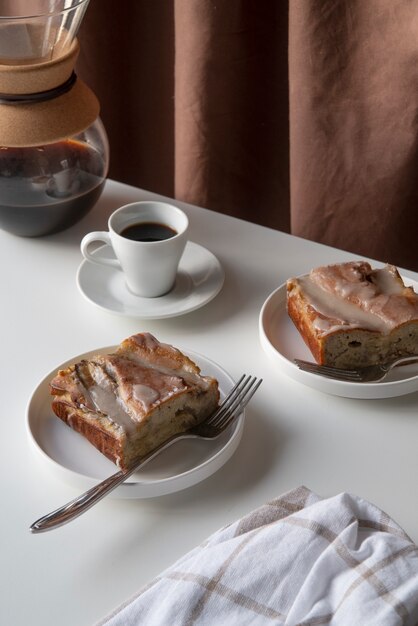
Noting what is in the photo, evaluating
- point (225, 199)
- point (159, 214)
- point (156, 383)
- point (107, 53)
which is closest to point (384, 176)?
point (225, 199)

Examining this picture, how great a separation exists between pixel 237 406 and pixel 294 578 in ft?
0.78

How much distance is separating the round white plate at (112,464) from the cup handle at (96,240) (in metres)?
0.26

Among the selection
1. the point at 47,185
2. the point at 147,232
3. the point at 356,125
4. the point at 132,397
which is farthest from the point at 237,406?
the point at 356,125

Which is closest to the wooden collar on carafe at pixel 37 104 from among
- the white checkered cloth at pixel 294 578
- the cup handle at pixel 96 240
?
the cup handle at pixel 96 240

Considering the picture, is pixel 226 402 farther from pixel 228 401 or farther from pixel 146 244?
pixel 146 244

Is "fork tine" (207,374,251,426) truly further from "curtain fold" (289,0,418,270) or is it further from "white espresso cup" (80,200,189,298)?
"curtain fold" (289,0,418,270)

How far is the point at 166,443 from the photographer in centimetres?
87

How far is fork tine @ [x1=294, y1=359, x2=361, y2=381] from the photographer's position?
0.97 metres

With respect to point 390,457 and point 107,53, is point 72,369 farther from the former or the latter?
point 107,53

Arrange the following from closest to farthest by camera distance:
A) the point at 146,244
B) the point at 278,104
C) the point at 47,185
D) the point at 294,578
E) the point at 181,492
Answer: the point at 294,578 → the point at 181,492 → the point at 146,244 → the point at 47,185 → the point at 278,104

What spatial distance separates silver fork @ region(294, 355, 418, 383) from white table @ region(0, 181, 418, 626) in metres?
0.03

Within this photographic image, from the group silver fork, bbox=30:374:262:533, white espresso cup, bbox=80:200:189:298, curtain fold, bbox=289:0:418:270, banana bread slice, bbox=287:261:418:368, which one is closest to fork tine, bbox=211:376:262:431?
silver fork, bbox=30:374:262:533

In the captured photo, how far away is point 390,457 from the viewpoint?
2.92 feet

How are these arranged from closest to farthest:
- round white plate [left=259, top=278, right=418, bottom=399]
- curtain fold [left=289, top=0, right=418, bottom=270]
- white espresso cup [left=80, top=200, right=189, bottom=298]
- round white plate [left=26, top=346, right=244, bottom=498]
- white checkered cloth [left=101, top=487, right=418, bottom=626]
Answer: white checkered cloth [left=101, top=487, right=418, bottom=626]
round white plate [left=26, top=346, right=244, bottom=498]
round white plate [left=259, top=278, right=418, bottom=399]
white espresso cup [left=80, top=200, right=189, bottom=298]
curtain fold [left=289, top=0, right=418, bottom=270]
